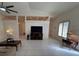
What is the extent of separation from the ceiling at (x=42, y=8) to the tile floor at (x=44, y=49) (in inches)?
19.8

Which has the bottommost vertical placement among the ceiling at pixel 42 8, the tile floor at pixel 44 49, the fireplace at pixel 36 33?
the tile floor at pixel 44 49

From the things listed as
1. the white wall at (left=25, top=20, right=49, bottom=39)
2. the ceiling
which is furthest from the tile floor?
the ceiling

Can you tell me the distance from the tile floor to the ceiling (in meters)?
0.50

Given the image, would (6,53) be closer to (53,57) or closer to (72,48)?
(53,57)

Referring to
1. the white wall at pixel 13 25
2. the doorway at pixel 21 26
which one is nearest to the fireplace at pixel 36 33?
the doorway at pixel 21 26

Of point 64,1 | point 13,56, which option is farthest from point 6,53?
point 64,1

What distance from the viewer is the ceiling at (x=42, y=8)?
1.58 m

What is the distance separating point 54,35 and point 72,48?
38 centimetres

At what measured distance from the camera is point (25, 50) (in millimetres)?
1694

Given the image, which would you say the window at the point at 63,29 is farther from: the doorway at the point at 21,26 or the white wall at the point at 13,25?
the white wall at the point at 13,25

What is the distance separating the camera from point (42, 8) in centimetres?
167

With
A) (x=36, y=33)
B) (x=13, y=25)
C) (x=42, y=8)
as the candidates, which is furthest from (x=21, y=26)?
(x=42, y=8)

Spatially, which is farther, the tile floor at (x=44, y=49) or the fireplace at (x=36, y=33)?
the fireplace at (x=36, y=33)

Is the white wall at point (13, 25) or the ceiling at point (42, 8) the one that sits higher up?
the ceiling at point (42, 8)
